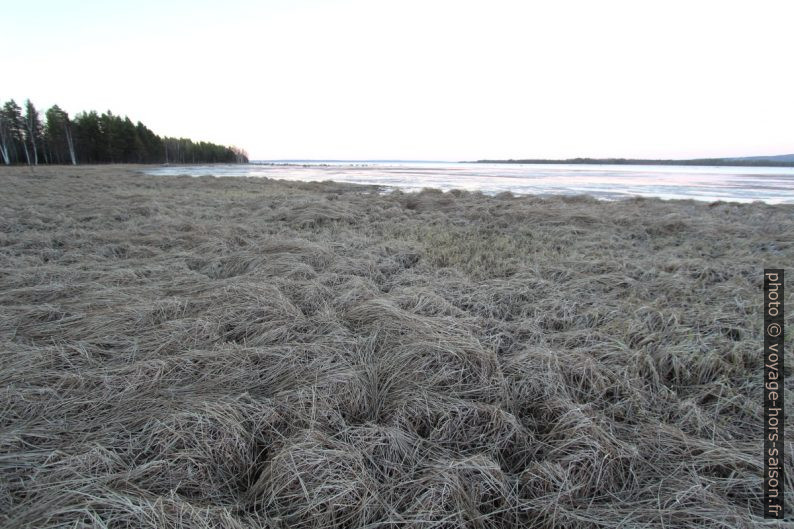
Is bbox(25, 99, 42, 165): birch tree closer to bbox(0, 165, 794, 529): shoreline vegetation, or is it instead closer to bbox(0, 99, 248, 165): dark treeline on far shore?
bbox(0, 99, 248, 165): dark treeline on far shore

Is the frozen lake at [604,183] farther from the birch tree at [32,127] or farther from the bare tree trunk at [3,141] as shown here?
the birch tree at [32,127]

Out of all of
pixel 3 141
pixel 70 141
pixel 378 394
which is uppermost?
pixel 70 141

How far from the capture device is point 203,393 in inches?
97.7

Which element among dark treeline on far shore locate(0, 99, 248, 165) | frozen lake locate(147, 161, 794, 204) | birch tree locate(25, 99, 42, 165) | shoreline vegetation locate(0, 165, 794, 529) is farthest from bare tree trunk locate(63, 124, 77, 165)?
shoreline vegetation locate(0, 165, 794, 529)

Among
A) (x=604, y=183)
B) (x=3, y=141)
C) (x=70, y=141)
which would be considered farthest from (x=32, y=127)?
(x=604, y=183)

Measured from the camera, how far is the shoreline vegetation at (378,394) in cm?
174

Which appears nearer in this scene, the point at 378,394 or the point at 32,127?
the point at 378,394

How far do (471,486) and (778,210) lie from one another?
1585 centimetres

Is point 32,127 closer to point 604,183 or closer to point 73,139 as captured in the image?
point 73,139

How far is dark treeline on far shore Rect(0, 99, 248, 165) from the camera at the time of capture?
52469 millimetres

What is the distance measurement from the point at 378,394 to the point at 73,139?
81.0 meters

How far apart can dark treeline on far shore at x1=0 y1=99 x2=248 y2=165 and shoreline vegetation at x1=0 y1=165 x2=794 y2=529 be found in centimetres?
6060

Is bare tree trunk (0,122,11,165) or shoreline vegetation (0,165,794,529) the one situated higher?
bare tree trunk (0,122,11,165)

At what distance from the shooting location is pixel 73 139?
195 feet
